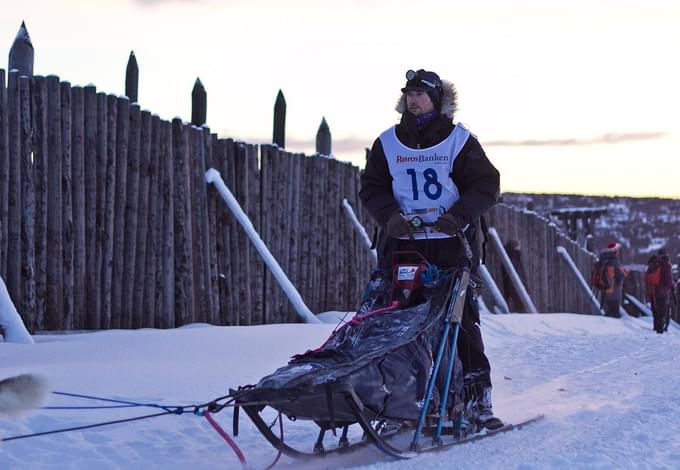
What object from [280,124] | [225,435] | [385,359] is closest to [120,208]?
[280,124]

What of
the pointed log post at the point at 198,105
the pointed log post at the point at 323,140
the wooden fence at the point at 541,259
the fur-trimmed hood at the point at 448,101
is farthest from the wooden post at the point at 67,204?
the wooden fence at the point at 541,259

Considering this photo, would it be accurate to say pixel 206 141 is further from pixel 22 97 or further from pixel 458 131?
pixel 458 131

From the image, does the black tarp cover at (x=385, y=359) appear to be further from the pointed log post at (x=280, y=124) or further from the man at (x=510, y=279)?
the man at (x=510, y=279)

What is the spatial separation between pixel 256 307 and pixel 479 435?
4.69 m

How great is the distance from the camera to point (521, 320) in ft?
39.6

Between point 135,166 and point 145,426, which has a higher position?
point 135,166

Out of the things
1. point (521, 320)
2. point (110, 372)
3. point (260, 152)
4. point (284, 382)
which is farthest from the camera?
point (521, 320)

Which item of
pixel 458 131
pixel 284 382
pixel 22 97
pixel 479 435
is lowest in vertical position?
pixel 479 435

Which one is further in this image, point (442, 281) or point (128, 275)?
point (128, 275)

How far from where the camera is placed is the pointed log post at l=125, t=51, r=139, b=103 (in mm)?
8227

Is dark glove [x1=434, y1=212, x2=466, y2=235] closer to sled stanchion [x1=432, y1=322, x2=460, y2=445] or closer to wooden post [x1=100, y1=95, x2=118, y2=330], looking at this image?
sled stanchion [x1=432, y1=322, x2=460, y2=445]

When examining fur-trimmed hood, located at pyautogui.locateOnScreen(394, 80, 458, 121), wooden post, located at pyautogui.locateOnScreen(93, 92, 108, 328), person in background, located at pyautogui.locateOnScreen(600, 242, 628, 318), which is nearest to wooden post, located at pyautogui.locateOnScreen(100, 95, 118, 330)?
wooden post, located at pyautogui.locateOnScreen(93, 92, 108, 328)

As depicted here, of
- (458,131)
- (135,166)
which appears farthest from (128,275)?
(458,131)

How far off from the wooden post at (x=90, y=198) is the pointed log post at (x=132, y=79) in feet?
1.88
